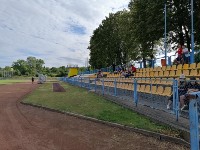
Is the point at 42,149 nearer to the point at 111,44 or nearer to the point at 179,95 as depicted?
the point at 179,95

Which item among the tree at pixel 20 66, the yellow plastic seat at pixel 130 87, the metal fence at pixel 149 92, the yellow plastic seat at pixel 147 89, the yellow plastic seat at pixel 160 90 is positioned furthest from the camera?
the tree at pixel 20 66

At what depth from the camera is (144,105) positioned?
14.1 meters

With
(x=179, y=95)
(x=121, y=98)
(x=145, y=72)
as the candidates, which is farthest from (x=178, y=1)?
(x=179, y=95)

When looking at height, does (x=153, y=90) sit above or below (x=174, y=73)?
below

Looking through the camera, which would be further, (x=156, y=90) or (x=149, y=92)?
(x=149, y=92)

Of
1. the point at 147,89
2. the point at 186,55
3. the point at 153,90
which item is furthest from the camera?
the point at 186,55

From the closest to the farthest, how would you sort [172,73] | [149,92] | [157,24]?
[149,92], [172,73], [157,24]

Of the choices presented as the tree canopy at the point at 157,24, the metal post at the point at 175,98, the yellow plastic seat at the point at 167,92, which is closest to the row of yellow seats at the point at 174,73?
the yellow plastic seat at the point at 167,92

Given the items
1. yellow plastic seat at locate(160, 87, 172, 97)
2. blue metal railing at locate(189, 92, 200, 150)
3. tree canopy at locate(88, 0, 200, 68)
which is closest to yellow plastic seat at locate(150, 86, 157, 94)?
yellow plastic seat at locate(160, 87, 172, 97)

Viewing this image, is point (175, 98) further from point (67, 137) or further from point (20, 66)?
point (20, 66)

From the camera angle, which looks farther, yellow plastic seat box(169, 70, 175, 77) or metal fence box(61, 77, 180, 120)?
yellow plastic seat box(169, 70, 175, 77)

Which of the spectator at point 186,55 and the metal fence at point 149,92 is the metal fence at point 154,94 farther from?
the spectator at point 186,55

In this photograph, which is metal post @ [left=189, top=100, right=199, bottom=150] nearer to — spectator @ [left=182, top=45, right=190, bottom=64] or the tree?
spectator @ [left=182, top=45, right=190, bottom=64]

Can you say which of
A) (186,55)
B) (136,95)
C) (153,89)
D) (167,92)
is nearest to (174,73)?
(186,55)
